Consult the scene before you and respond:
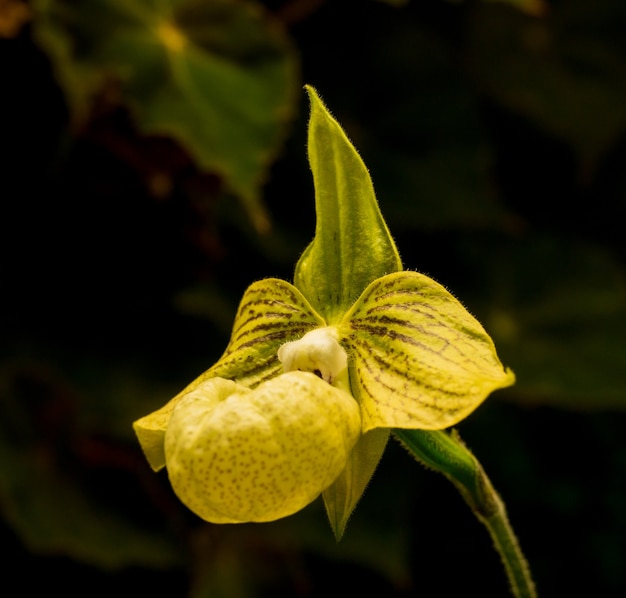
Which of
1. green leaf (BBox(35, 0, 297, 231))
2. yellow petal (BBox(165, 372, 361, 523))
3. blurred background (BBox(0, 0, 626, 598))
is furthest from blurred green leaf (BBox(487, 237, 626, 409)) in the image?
yellow petal (BBox(165, 372, 361, 523))

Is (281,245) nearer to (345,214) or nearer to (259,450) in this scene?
(345,214)

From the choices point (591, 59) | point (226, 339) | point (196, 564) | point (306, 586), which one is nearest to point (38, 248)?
point (226, 339)

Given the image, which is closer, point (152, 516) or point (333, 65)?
point (152, 516)

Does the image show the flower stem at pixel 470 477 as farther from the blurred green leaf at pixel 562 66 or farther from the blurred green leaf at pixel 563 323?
the blurred green leaf at pixel 562 66

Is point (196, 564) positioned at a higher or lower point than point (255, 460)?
lower

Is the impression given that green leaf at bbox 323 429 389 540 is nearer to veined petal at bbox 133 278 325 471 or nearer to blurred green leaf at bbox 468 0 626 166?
veined petal at bbox 133 278 325 471

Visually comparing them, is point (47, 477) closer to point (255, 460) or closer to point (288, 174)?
point (288, 174)

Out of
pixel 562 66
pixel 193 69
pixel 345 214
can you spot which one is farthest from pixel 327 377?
pixel 562 66
